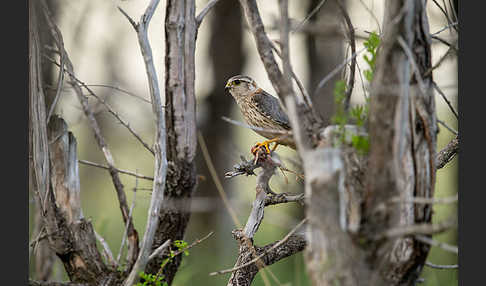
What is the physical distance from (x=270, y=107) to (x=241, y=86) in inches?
10.1

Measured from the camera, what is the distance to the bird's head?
2926 millimetres

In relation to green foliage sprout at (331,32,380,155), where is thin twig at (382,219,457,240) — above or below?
below

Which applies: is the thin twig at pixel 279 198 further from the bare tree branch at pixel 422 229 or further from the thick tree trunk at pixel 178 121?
the bare tree branch at pixel 422 229

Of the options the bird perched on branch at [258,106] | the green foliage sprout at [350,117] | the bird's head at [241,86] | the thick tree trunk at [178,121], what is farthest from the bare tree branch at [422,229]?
the bird's head at [241,86]

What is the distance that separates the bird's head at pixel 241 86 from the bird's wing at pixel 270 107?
0.17 ft

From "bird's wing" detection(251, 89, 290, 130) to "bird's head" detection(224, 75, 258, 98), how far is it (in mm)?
53

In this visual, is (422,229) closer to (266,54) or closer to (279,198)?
(266,54)

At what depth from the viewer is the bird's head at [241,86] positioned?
2.93 metres

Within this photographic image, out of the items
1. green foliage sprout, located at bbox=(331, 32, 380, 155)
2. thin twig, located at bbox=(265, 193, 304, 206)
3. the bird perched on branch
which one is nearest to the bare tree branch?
green foliage sprout, located at bbox=(331, 32, 380, 155)

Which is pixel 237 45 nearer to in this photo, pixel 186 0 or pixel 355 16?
pixel 355 16

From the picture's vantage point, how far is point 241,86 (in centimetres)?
295

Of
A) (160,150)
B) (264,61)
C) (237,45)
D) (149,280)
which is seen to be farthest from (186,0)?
(237,45)

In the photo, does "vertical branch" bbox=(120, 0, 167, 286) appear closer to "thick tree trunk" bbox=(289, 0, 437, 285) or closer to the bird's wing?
"thick tree trunk" bbox=(289, 0, 437, 285)

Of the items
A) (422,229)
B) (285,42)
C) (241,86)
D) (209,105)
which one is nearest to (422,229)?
(422,229)
